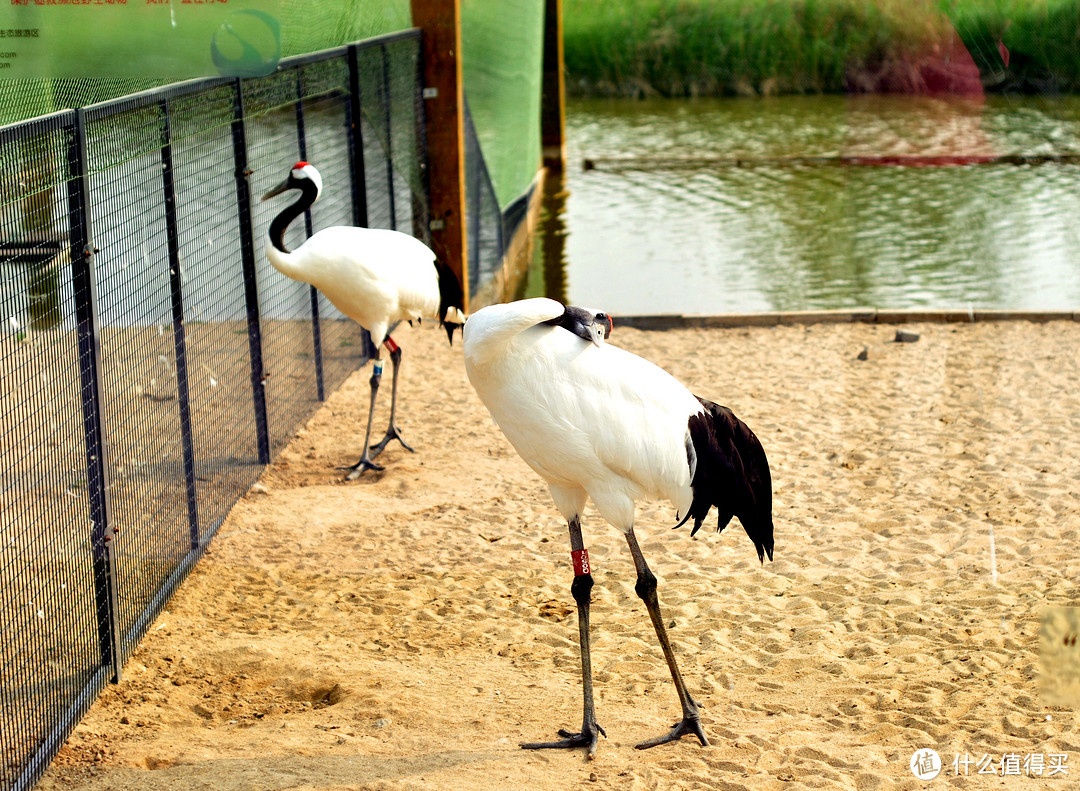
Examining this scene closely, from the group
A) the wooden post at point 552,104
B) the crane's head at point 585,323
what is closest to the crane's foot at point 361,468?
the crane's head at point 585,323

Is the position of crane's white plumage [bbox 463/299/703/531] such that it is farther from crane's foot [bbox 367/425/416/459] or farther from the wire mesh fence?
crane's foot [bbox 367/425/416/459]

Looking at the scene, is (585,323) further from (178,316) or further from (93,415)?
(178,316)

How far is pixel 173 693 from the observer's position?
4.18m

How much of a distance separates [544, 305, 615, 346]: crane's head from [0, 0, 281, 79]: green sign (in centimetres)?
261

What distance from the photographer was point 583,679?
12.4ft

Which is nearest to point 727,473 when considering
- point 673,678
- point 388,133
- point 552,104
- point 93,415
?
point 673,678

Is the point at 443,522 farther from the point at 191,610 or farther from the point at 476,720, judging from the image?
the point at 476,720

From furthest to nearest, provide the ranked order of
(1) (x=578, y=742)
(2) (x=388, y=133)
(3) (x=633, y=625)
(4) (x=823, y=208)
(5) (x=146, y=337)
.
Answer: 1. (4) (x=823, y=208)
2. (2) (x=388, y=133)
3. (5) (x=146, y=337)
4. (3) (x=633, y=625)
5. (1) (x=578, y=742)

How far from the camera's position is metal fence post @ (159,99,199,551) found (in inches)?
195

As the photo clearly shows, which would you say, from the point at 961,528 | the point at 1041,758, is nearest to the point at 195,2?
the point at 961,528

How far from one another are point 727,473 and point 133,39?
11.6 feet

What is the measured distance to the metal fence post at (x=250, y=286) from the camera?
5.95 metres

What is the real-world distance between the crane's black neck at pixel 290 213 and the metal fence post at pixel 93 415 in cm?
204

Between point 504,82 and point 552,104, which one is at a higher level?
point 504,82
